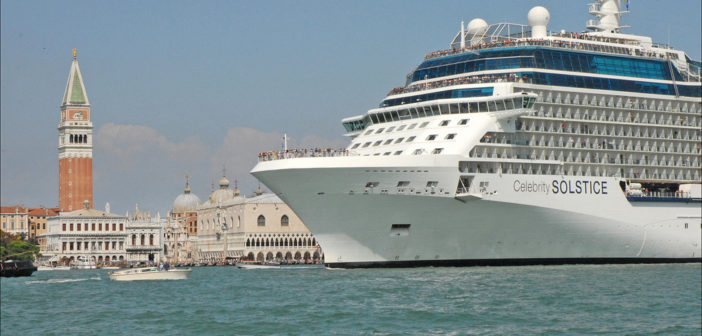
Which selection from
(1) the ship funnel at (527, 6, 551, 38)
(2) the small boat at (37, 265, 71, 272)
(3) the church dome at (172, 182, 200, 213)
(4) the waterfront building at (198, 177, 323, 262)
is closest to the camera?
(1) the ship funnel at (527, 6, 551, 38)

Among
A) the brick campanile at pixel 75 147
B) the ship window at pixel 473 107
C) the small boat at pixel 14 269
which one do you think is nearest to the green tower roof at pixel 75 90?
the brick campanile at pixel 75 147

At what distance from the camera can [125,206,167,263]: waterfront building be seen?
160125 millimetres

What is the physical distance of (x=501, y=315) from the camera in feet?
116

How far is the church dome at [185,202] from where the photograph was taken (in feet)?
630

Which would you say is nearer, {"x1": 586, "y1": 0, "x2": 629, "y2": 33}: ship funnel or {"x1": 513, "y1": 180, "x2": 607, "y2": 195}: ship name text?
{"x1": 513, "y1": 180, "x2": 607, "y2": 195}: ship name text

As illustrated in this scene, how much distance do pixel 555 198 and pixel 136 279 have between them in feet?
88.7

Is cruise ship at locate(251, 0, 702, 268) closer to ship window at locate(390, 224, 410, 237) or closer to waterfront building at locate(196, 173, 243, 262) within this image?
ship window at locate(390, 224, 410, 237)

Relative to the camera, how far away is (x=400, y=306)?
127 ft

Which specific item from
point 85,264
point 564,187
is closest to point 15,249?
point 85,264

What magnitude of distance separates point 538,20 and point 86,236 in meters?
106

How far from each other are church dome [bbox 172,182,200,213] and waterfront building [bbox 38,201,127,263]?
104ft

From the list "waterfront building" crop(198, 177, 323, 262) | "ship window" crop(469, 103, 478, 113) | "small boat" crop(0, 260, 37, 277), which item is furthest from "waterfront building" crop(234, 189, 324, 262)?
"ship window" crop(469, 103, 478, 113)

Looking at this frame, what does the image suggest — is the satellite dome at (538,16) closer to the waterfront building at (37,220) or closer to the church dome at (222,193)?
the church dome at (222,193)

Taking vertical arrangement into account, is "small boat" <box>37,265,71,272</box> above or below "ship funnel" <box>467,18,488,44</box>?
below
